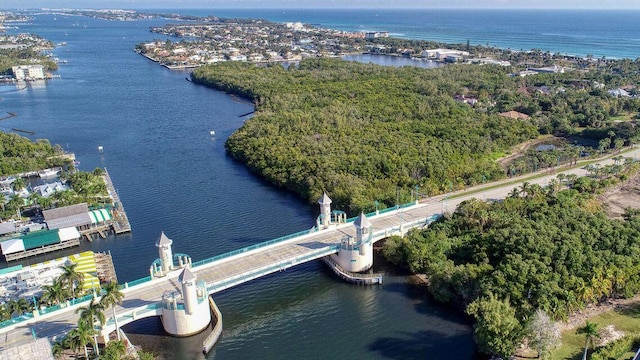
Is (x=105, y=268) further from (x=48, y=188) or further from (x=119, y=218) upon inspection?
(x=48, y=188)

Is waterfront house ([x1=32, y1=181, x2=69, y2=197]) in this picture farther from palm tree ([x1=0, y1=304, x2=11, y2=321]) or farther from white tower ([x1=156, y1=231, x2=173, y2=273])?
white tower ([x1=156, y1=231, x2=173, y2=273])

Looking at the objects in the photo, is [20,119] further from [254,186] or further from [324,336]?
[324,336]

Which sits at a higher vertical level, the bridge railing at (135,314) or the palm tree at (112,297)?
the palm tree at (112,297)

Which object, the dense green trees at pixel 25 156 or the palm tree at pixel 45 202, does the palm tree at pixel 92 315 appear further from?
the dense green trees at pixel 25 156

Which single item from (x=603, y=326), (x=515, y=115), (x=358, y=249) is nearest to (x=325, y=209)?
(x=358, y=249)

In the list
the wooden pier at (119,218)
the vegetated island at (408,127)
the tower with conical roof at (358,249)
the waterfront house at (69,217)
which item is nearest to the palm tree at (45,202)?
the waterfront house at (69,217)

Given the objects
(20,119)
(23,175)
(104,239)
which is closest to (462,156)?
(104,239)
